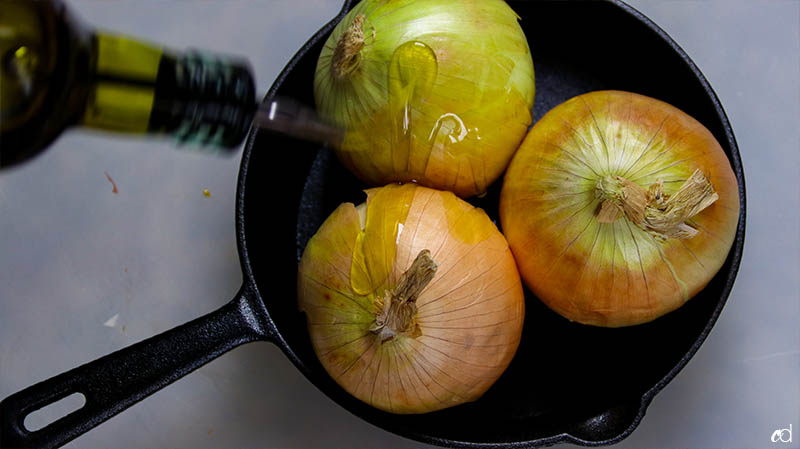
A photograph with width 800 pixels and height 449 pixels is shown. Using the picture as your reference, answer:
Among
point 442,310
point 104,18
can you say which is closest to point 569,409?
point 442,310

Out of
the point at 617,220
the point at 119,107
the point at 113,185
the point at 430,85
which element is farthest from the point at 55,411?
the point at 617,220

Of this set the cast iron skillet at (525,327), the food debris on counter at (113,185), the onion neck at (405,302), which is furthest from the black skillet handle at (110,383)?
the food debris on counter at (113,185)

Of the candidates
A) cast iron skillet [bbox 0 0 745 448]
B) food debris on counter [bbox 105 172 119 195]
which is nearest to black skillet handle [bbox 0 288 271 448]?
cast iron skillet [bbox 0 0 745 448]

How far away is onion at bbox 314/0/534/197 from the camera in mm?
764

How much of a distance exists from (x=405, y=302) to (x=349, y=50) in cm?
29

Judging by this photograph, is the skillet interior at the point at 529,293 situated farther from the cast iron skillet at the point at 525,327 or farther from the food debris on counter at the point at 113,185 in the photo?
the food debris on counter at the point at 113,185

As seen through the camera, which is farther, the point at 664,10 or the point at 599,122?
the point at 664,10

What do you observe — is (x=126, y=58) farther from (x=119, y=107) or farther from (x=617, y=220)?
(x=617, y=220)

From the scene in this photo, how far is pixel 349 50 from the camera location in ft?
2.48

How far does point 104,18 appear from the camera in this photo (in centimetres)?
113

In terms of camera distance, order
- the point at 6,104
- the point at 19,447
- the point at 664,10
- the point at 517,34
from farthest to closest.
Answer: the point at 664,10, the point at 517,34, the point at 19,447, the point at 6,104

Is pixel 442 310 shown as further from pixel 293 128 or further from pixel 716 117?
pixel 716 117

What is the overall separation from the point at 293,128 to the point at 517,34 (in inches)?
12.3

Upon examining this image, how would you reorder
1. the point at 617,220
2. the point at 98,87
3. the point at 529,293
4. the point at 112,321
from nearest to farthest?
1. the point at 98,87
2. the point at 617,220
3. the point at 529,293
4. the point at 112,321
